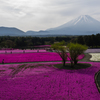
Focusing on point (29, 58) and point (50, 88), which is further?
point (29, 58)

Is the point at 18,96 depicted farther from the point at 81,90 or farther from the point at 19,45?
the point at 19,45

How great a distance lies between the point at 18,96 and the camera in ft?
47.6

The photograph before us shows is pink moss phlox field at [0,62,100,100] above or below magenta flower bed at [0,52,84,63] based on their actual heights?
below

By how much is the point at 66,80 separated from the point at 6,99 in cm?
958

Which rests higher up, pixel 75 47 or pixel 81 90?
pixel 75 47

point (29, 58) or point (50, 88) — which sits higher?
point (29, 58)

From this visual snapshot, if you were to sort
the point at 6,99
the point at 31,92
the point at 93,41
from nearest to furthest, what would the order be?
the point at 6,99, the point at 31,92, the point at 93,41

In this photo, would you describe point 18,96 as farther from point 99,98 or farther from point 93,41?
point 93,41

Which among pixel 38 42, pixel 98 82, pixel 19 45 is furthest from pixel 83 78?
pixel 38 42

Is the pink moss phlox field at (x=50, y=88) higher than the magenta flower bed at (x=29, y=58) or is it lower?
lower

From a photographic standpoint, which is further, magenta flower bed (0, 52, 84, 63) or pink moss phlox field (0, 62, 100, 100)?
magenta flower bed (0, 52, 84, 63)

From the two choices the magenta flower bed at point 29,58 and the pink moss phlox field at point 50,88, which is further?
the magenta flower bed at point 29,58

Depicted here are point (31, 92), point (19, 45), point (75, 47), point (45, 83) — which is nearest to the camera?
point (31, 92)

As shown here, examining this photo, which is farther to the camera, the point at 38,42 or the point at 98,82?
the point at 38,42
